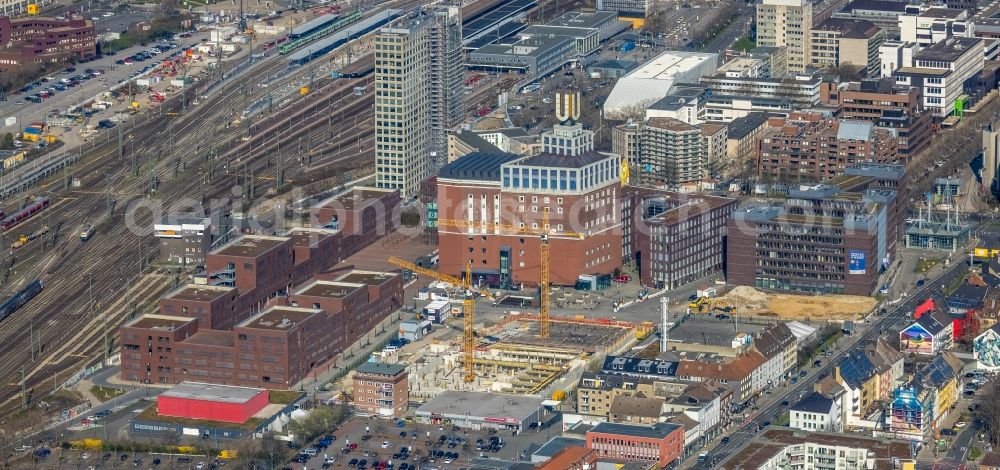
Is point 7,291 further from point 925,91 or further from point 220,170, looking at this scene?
point 925,91

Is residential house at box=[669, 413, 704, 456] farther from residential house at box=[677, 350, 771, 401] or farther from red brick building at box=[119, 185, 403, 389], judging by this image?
red brick building at box=[119, 185, 403, 389]

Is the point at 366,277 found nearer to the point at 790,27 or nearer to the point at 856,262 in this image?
the point at 856,262

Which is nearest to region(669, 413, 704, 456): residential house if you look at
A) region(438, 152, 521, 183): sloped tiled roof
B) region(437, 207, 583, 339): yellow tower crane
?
region(437, 207, 583, 339): yellow tower crane

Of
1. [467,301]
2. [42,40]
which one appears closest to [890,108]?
[467,301]

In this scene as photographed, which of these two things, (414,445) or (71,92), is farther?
(71,92)

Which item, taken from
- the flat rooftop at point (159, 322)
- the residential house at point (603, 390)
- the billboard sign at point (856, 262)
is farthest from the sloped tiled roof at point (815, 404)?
the flat rooftop at point (159, 322)

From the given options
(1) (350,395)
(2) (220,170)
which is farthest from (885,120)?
(1) (350,395)
